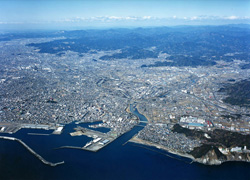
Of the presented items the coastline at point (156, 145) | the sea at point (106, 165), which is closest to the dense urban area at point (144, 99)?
the coastline at point (156, 145)

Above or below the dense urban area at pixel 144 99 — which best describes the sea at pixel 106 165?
below

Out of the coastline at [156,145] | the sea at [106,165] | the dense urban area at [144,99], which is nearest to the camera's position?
the sea at [106,165]

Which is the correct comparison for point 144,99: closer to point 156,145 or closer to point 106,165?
point 156,145

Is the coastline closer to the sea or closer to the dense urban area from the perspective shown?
the dense urban area

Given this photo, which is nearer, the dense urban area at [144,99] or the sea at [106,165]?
the sea at [106,165]

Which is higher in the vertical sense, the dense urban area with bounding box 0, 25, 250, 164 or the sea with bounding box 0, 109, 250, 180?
the dense urban area with bounding box 0, 25, 250, 164

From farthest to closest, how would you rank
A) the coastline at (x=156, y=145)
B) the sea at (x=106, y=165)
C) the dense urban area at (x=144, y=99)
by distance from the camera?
the dense urban area at (x=144, y=99) → the coastline at (x=156, y=145) → the sea at (x=106, y=165)

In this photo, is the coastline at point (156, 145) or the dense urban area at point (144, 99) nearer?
the coastline at point (156, 145)

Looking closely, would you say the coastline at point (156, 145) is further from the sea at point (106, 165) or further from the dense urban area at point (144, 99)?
the sea at point (106, 165)

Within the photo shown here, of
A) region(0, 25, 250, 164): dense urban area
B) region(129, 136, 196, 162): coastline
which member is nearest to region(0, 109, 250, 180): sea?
region(129, 136, 196, 162): coastline
